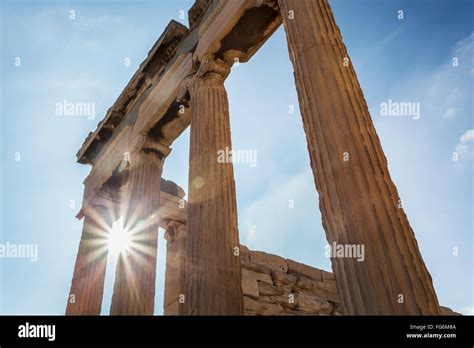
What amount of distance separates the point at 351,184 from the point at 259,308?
39.0ft

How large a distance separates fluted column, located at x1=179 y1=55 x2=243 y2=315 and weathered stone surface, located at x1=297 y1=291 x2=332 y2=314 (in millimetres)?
8890

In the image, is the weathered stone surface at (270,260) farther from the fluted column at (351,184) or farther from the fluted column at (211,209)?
the fluted column at (351,184)

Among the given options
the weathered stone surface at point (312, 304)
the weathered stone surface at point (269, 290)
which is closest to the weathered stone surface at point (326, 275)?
the weathered stone surface at point (312, 304)

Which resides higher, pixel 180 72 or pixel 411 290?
pixel 180 72

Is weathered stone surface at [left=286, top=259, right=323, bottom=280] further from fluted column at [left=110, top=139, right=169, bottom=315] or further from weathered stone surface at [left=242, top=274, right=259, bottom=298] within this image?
fluted column at [left=110, top=139, right=169, bottom=315]

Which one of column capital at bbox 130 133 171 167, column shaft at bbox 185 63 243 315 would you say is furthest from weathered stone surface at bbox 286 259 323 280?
column shaft at bbox 185 63 243 315

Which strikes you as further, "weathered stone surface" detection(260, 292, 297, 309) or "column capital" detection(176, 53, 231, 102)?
"weathered stone surface" detection(260, 292, 297, 309)

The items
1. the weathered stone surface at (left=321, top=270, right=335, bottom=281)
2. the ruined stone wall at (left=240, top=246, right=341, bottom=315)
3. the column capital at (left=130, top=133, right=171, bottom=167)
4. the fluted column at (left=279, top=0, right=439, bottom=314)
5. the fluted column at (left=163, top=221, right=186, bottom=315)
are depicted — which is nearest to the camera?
the fluted column at (left=279, top=0, right=439, bottom=314)

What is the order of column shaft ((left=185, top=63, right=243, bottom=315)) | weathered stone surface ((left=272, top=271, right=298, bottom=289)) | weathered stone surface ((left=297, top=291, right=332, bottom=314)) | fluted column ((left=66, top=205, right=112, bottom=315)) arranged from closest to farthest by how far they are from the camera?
1. column shaft ((left=185, top=63, right=243, bottom=315))
2. weathered stone surface ((left=297, top=291, right=332, bottom=314))
3. weathered stone surface ((left=272, top=271, right=298, bottom=289))
4. fluted column ((left=66, top=205, right=112, bottom=315))

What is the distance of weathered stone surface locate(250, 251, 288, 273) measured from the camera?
20.8 meters
